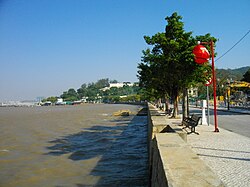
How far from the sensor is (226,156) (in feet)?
27.3

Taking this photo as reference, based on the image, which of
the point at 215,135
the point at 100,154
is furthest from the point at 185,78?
the point at 100,154

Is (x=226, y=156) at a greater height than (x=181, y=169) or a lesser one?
lesser

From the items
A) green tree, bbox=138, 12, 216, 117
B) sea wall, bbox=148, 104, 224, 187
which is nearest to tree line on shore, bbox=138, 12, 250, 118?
green tree, bbox=138, 12, 216, 117

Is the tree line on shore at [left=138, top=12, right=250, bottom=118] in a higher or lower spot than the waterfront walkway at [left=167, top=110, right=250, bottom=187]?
higher

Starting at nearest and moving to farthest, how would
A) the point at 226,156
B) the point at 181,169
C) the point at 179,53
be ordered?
the point at 181,169, the point at 226,156, the point at 179,53

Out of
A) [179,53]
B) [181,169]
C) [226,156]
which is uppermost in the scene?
[179,53]

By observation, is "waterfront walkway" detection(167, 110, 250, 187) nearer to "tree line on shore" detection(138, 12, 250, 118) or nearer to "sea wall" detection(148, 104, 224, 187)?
"sea wall" detection(148, 104, 224, 187)

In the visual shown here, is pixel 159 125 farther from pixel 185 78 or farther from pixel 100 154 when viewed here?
pixel 185 78

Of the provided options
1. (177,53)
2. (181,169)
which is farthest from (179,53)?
(181,169)

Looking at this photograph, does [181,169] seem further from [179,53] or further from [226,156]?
[179,53]

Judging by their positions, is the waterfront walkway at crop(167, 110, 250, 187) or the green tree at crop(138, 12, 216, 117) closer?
the waterfront walkway at crop(167, 110, 250, 187)

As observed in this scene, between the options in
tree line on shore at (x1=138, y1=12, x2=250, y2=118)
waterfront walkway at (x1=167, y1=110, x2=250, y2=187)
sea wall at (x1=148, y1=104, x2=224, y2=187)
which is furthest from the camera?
tree line on shore at (x1=138, y1=12, x2=250, y2=118)

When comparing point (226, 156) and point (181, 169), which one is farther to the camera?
point (226, 156)

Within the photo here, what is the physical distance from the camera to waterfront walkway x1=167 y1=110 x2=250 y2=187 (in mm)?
6063
